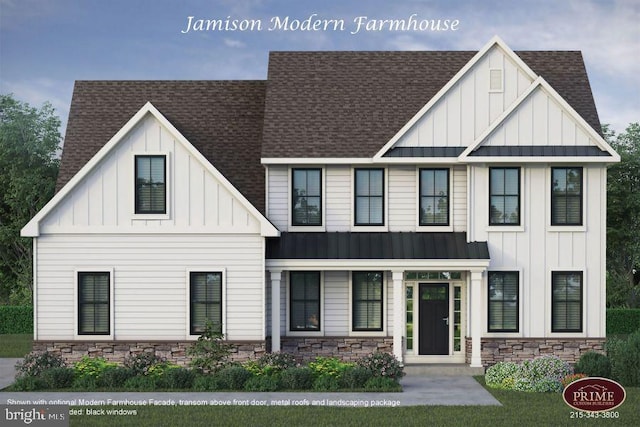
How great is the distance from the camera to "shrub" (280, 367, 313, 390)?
21.2 metres

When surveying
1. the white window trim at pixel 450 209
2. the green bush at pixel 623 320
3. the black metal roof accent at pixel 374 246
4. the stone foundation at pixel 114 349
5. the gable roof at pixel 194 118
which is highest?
the gable roof at pixel 194 118

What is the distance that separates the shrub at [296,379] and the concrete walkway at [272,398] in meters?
0.56

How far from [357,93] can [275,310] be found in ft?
24.6

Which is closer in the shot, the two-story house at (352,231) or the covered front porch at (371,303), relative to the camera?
the two-story house at (352,231)

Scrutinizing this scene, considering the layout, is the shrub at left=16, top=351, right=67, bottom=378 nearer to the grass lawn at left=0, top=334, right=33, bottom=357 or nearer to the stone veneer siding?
the grass lawn at left=0, top=334, right=33, bottom=357

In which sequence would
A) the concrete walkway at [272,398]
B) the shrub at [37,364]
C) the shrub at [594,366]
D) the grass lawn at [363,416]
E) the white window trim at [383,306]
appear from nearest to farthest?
the grass lawn at [363,416] → the concrete walkway at [272,398] → the shrub at [37,364] → the shrub at [594,366] → the white window trim at [383,306]

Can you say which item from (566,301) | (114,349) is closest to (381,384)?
(566,301)

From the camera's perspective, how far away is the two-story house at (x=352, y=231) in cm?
2378

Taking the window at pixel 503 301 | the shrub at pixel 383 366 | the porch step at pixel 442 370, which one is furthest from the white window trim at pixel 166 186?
the window at pixel 503 301

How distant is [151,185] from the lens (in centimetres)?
2386

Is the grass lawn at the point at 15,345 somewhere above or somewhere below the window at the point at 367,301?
Answer: below

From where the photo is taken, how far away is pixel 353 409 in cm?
1858

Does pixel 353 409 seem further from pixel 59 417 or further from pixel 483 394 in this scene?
pixel 59 417

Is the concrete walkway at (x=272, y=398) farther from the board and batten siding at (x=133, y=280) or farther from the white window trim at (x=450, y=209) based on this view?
the white window trim at (x=450, y=209)
